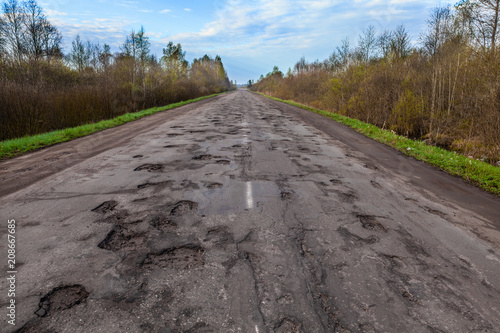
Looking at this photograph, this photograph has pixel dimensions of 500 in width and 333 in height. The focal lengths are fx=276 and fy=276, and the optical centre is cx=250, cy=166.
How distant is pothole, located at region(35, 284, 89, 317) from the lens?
1865 mm

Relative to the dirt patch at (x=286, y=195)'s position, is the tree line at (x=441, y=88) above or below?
above

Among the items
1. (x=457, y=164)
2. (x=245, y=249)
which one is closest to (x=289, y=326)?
(x=245, y=249)

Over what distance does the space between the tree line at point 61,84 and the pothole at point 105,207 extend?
24.7 feet

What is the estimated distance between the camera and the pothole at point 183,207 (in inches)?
132

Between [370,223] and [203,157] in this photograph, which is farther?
[203,157]

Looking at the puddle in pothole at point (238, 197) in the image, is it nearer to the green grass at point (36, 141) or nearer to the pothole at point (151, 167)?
the pothole at point (151, 167)

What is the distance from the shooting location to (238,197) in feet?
12.7

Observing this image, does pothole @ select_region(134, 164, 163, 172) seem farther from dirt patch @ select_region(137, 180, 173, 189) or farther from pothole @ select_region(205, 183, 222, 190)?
pothole @ select_region(205, 183, 222, 190)

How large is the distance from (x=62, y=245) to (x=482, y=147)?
1008 cm

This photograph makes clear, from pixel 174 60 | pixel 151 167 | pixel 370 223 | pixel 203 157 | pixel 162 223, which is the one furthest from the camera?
pixel 174 60

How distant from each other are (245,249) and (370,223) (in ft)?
5.42

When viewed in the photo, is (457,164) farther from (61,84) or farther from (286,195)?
(61,84)

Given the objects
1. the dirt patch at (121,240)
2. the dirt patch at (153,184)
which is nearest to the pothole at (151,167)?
the dirt patch at (153,184)

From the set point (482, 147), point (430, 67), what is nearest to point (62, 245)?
point (482, 147)
